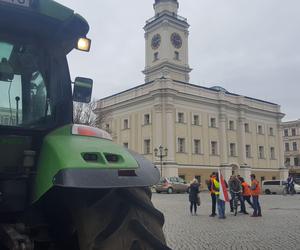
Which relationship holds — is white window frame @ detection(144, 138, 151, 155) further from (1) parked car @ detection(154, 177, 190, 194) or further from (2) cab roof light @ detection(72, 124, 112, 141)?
(2) cab roof light @ detection(72, 124, 112, 141)

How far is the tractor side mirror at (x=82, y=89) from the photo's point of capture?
3.64 meters

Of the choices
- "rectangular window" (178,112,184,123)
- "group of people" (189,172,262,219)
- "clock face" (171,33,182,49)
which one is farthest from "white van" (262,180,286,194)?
"group of people" (189,172,262,219)

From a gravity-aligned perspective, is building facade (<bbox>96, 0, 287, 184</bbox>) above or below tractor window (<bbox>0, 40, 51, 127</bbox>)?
above

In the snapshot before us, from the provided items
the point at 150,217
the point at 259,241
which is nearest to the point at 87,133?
the point at 150,217

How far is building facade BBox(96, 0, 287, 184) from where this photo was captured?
4881cm

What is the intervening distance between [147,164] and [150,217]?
41 centimetres

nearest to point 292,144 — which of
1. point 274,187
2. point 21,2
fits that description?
point 274,187

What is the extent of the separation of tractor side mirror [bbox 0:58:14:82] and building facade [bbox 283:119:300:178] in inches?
3709

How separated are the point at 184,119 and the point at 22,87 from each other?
1865 inches

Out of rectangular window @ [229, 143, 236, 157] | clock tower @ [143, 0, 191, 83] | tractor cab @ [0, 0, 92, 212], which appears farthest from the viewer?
clock tower @ [143, 0, 191, 83]

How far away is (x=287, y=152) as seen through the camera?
94125 millimetres

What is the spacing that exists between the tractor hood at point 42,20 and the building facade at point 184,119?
43.8m

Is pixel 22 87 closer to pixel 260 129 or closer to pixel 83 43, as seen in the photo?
pixel 83 43

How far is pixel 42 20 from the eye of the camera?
320 centimetres
